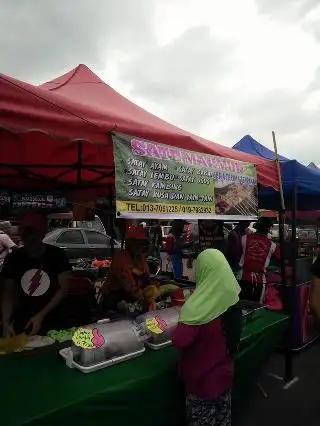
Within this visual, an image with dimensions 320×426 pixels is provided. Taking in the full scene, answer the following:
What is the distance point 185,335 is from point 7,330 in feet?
4.64

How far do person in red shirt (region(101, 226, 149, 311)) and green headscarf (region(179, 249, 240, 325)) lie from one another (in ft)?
3.85

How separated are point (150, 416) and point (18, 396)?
0.83 meters

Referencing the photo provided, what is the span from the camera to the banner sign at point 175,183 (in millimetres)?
2373

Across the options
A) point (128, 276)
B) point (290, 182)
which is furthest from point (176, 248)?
point (128, 276)

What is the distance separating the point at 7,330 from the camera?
258cm

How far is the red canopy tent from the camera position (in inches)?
79.0

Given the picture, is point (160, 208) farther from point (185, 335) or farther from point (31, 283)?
point (31, 283)

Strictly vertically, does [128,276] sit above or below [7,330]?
above

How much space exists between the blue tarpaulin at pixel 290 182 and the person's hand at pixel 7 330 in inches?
131

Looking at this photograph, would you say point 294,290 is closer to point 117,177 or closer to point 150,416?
point 150,416

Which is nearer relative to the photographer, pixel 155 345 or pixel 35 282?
pixel 155 345

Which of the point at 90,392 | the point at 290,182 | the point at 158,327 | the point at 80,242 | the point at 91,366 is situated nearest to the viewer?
the point at 90,392

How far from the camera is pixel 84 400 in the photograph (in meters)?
1.78

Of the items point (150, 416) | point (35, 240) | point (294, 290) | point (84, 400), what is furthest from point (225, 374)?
point (294, 290)
